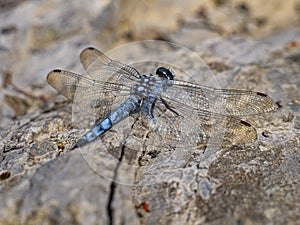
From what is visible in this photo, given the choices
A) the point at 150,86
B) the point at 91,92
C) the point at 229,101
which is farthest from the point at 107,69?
the point at 229,101

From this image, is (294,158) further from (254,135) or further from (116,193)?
(116,193)

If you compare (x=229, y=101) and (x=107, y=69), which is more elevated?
(x=107, y=69)

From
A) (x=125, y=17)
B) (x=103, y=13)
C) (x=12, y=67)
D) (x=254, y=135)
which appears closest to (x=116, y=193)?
(x=254, y=135)

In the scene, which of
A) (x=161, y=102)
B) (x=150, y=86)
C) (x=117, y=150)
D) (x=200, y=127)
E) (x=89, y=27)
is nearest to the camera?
(x=117, y=150)

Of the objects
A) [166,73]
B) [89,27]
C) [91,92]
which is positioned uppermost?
[89,27]

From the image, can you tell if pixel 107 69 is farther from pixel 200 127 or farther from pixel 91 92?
pixel 200 127

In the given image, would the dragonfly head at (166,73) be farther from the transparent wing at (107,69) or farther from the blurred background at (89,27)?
the blurred background at (89,27)

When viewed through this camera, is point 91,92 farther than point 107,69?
No

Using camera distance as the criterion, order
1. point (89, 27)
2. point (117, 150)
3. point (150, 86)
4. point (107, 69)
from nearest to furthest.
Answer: point (117, 150), point (150, 86), point (107, 69), point (89, 27)

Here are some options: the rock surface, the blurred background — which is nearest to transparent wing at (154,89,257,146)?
the rock surface
